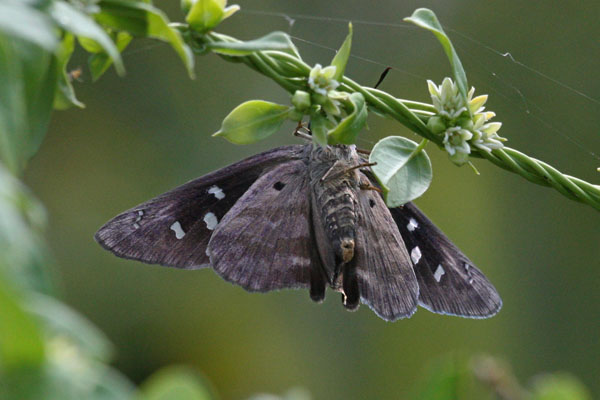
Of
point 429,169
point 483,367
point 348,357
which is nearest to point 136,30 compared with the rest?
point 429,169

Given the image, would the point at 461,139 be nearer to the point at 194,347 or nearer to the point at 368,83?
the point at 368,83

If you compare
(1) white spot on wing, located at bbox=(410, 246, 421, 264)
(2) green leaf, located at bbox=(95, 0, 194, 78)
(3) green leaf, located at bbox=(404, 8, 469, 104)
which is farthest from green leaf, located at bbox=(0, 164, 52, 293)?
(1) white spot on wing, located at bbox=(410, 246, 421, 264)

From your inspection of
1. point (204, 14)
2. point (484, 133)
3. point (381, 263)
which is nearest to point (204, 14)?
point (204, 14)

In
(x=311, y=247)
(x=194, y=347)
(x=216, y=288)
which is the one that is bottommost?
(x=194, y=347)

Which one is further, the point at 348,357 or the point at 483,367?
the point at 348,357

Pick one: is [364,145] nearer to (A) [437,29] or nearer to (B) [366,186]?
(B) [366,186]

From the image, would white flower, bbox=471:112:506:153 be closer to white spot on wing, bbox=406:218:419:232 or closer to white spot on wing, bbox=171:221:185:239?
white spot on wing, bbox=406:218:419:232
